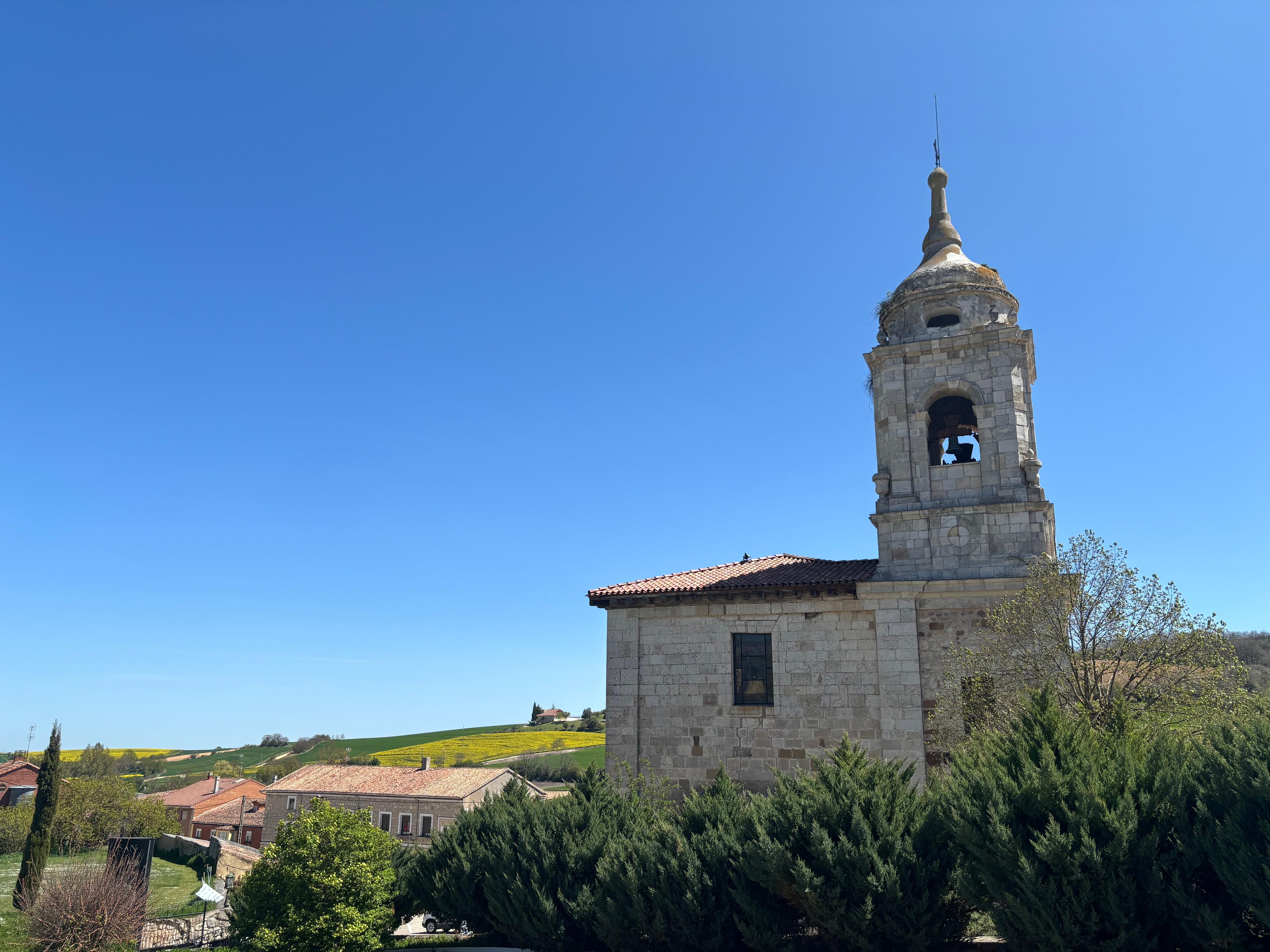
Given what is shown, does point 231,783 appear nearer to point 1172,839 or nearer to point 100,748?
point 100,748

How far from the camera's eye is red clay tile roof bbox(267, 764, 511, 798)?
44.3 m

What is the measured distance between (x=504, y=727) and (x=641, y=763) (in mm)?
82180

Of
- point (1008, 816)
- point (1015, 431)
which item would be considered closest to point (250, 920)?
point (1008, 816)

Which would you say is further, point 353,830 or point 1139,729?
point 353,830

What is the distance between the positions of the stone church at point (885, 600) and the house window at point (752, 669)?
0.03m

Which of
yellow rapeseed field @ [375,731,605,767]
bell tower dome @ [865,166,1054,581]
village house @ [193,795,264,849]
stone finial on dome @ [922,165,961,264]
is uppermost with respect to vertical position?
stone finial on dome @ [922,165,961,264]

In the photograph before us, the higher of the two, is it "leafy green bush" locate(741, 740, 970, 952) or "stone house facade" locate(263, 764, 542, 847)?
"leafy green bush" locate(741, 740, 970, 952)

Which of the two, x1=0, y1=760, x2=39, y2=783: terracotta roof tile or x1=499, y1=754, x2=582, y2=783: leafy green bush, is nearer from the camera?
x1=499, y1=754, x2=582, y2=783: leafy green bush

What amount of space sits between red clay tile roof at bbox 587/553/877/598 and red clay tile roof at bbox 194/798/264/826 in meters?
47.9

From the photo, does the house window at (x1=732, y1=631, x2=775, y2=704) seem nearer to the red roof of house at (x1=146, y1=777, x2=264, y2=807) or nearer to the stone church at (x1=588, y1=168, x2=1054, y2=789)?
the stone church at (x1=588, y1=168, x2=1054, y2=789)

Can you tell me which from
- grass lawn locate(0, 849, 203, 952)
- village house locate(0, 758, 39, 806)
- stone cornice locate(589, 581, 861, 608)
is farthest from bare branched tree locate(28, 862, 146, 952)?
village house locate(0, 758, 39, 806)

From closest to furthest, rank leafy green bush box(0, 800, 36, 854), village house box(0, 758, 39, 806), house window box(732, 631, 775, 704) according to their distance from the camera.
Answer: house window box(732, 631, 775, 704), leafy green bush box(0, 800, 36, 854), village house box(0, 758, 39, 806)

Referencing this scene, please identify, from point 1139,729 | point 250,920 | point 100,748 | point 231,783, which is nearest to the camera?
point 1139,729

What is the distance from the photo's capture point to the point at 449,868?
14898mm
